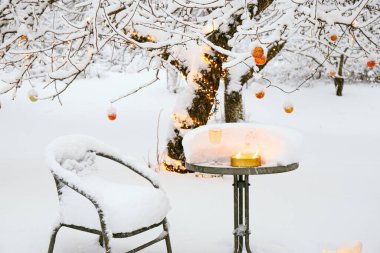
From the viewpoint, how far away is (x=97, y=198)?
126 inches

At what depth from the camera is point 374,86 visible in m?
20.2

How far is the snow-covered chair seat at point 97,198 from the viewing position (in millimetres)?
3230

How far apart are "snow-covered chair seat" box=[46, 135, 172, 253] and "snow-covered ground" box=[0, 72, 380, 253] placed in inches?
25.0

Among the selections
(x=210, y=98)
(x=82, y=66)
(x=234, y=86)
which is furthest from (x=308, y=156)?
(x=82, y=66)

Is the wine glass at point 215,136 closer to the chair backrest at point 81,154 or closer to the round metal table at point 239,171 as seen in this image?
the round metal table at point 239,171

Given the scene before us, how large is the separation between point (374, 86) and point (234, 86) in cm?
1424

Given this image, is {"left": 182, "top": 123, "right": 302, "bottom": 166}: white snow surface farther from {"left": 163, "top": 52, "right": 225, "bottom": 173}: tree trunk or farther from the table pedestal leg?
{"left": 163, "top": 52, "right": 225, "bottom": 173}: tree trunk

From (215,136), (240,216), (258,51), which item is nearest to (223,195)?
(240,216)

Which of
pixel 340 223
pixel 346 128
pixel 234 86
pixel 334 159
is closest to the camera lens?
pixel 340 223

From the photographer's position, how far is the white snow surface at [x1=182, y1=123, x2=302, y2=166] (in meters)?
3.53

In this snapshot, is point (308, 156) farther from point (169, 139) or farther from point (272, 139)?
point (272, 139)

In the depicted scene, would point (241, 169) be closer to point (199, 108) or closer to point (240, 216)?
point (240, 216)

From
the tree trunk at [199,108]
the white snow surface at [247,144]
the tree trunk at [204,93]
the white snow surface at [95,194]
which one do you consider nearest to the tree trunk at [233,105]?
the tree trunk at [204,93]

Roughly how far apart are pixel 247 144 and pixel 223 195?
2.32m
